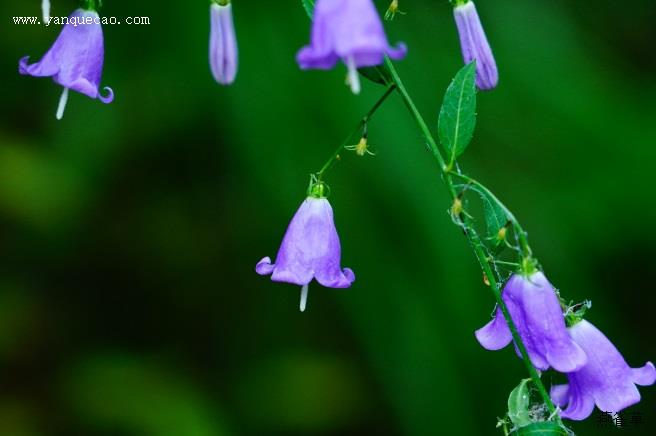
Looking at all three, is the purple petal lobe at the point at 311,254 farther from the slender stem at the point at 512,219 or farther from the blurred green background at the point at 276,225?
the blurred green background at the point at 276,225

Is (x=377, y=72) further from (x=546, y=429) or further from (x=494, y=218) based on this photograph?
(x=546, y=429)

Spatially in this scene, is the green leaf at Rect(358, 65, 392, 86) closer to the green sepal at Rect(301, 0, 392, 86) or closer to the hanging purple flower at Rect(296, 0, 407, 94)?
the green sepal at Rect(301, 0, 392, 86)

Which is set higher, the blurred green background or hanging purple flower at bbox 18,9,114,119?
the blurred green background

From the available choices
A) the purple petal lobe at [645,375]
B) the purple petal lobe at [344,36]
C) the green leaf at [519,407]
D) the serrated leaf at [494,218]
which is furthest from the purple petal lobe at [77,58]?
the purple petal lobe at [645,375]

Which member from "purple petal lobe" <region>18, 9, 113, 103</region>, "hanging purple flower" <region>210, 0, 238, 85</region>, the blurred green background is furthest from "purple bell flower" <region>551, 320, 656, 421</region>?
the blurred green background

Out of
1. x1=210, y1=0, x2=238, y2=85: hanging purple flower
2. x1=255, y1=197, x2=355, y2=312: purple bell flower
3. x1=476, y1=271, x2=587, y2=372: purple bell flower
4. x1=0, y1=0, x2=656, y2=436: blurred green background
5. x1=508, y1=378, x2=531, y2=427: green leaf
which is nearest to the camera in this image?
x1=210, y1=0, x2=238, y2=85: hanging purple flower

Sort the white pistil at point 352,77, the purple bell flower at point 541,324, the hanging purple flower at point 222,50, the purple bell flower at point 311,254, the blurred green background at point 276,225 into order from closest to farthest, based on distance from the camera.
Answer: the white pistil at point 352,77 < the hanging purple flower at point 222,50 < the purple bell flower at point 541,324 < the purple bell flower at point 311,254 < the blurred green background at point 276,225

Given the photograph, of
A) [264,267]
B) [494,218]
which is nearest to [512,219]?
[494,218]
